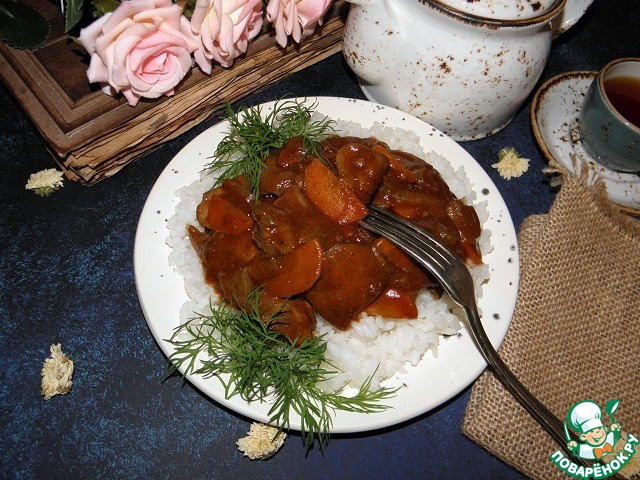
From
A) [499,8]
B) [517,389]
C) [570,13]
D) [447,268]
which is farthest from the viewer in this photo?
[570,13]

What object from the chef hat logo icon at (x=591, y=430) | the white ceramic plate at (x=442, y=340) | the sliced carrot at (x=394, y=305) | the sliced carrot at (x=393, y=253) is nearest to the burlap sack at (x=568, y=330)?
the chef hat logo icon at (x=591, y=430)

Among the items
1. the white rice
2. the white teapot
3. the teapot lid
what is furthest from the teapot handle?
the white rice

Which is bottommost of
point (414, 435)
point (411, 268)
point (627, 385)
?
point (414, 435)

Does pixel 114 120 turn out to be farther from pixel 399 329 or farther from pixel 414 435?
pixel 414 435

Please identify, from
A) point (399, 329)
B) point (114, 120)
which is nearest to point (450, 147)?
point (399, 329)

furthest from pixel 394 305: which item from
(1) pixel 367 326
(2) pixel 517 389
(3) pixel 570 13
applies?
(3) pixel 570 13

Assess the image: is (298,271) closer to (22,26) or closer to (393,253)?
(393,253)

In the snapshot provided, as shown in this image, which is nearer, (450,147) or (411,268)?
(411,268)

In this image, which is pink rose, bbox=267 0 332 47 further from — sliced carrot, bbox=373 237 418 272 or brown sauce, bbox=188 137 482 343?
sliced carrot, bbox=373 237 418 272
